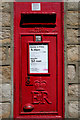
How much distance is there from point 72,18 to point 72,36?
0.30 m

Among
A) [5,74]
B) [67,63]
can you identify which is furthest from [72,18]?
[5,74]

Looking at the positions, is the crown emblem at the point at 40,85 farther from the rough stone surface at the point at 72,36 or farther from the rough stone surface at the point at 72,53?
the rough stone surface at the point at 72,36

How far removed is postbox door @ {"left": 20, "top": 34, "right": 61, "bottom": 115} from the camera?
2.28 m

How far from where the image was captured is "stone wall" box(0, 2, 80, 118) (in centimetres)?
233

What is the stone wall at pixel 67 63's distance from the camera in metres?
2.33

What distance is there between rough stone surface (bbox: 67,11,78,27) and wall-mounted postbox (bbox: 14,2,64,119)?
14cm

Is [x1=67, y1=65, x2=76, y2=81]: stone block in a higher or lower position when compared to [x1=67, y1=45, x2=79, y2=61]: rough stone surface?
lower

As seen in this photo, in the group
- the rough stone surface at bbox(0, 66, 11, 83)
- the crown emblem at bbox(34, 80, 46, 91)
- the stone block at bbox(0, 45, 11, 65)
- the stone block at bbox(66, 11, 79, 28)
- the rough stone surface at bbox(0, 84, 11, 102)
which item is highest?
the stone block at bbox(66, 11, 79, 28)

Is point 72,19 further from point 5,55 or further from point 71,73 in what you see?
point 5,55

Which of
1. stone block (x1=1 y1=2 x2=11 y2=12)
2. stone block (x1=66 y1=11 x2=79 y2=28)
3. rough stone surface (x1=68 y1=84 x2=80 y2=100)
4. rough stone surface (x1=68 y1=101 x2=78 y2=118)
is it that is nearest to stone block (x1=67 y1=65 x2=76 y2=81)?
rough stone surface (x1=68 y1=84 x2=80 y2=100)

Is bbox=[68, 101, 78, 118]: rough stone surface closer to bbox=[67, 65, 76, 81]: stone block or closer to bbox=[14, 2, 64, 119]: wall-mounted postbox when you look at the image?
bbox=[14, 2, 64, 119]: wall-mounted postbox

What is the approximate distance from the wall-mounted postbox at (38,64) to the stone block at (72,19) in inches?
5.4

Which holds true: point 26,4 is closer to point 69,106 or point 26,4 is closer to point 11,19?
point 11,19

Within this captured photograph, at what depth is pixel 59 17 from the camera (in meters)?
2.29
